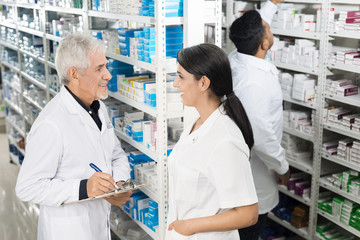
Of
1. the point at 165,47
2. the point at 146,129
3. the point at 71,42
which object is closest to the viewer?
the point at 71,42

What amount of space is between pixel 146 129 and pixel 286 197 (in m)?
2.31

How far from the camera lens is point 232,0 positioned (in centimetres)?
495

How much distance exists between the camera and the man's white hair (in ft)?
8.34

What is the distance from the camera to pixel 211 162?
74.3 inches

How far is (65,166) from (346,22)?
2.61m

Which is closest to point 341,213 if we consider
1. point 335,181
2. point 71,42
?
point 335,181

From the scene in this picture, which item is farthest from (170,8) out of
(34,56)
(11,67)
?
(11,67)

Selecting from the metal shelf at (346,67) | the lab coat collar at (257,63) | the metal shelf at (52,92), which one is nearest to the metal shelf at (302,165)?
the metal shelf at (346,67)

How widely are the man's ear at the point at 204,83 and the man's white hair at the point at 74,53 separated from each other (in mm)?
836

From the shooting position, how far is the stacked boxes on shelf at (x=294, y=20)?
413 centimetres

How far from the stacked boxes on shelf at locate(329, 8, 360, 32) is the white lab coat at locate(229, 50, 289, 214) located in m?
0.91

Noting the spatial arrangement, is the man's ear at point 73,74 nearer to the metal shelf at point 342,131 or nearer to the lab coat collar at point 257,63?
the lab coat collar at point 257,63

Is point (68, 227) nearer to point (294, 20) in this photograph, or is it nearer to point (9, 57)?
point (294, 20)

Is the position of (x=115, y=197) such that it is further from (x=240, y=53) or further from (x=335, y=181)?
(x=335, y=181)
